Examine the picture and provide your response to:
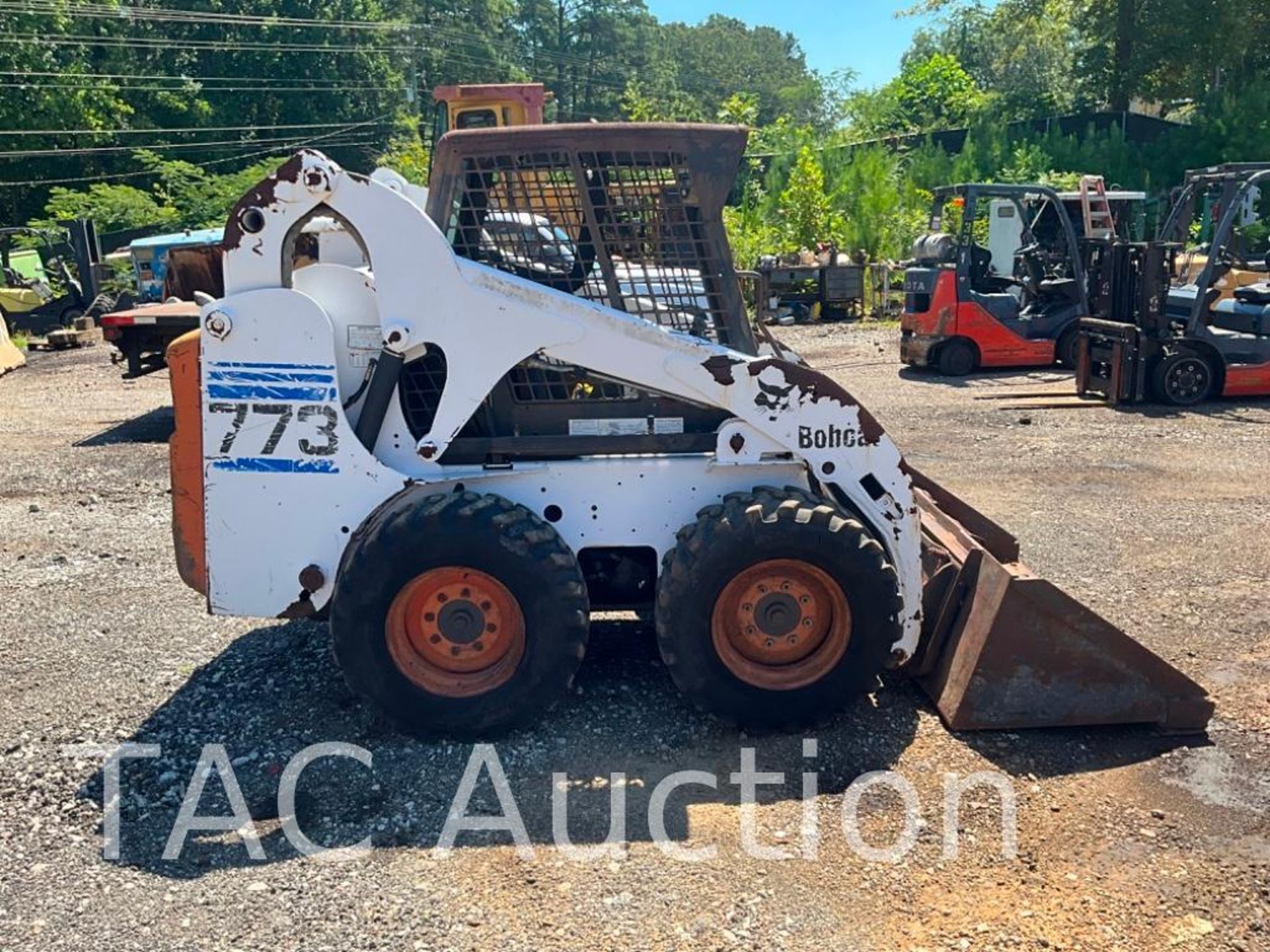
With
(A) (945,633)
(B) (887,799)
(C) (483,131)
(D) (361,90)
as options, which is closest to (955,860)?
(B) (887,799)

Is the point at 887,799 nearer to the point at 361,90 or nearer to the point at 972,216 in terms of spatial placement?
the point at 972,216

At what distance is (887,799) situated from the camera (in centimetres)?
423

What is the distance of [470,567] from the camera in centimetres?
454

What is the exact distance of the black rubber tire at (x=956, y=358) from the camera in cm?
1472

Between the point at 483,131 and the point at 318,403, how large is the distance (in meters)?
1.29

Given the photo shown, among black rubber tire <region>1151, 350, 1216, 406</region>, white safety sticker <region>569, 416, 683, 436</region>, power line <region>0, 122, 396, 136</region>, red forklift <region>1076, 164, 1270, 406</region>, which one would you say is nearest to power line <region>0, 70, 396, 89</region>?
power line <region>0, 122, 396, 136</region>

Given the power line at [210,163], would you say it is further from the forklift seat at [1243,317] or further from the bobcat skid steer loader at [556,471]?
the bobcat skid steer loader at [556,471]

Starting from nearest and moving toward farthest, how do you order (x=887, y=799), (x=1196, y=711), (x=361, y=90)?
1. (x=887, y=799)
2. (x=1196, y=711)
3. (x=361, y=90)

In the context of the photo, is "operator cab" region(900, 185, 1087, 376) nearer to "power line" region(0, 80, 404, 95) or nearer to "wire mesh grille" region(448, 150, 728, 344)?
"wire mesh grille" region(448, 150, 728, 344)

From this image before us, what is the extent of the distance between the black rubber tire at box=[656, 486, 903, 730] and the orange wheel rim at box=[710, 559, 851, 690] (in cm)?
4

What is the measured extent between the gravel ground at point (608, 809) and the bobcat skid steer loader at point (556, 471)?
27cm

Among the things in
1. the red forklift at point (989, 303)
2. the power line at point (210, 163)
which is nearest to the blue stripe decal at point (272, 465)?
the red forklift at point (989, 303)

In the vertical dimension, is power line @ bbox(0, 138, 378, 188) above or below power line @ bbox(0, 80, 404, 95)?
below

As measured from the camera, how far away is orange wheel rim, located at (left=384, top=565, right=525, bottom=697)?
459 centimetres
